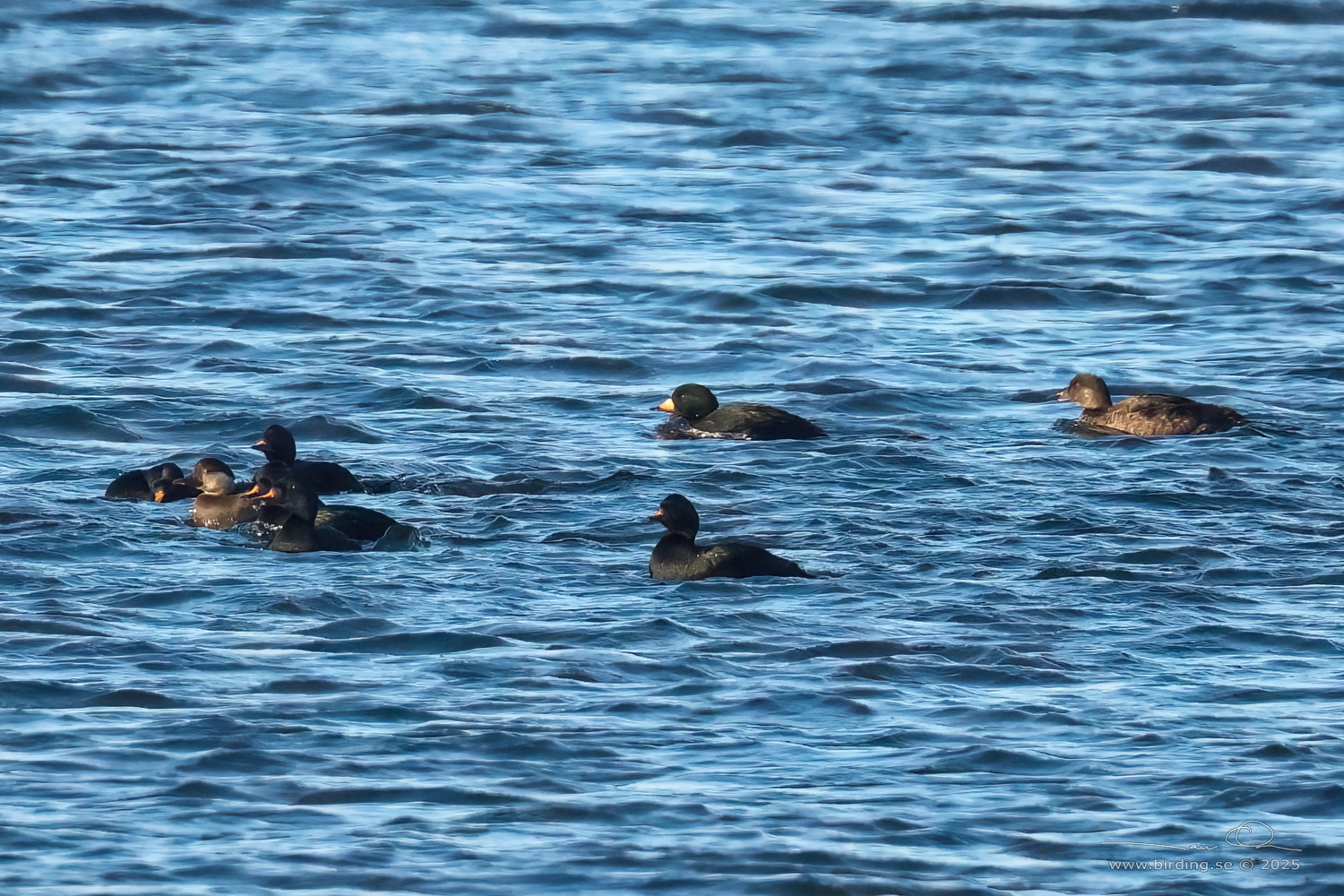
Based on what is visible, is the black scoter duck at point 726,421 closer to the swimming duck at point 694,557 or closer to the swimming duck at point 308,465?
the swimming duck at point 308,465

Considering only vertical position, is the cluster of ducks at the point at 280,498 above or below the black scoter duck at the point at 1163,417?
above

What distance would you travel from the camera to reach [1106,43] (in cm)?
2923

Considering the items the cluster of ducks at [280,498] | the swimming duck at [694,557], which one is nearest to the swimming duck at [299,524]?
the cluster of ducks at [280,498]

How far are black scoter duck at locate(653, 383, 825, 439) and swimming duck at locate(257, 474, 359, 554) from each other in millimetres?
3156

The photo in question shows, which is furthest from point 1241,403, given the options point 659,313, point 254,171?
point 254,171

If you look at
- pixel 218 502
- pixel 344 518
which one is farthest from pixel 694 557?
pixel 218 502

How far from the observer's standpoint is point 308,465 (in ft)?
42.1

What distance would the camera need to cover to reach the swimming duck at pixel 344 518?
1177 cm

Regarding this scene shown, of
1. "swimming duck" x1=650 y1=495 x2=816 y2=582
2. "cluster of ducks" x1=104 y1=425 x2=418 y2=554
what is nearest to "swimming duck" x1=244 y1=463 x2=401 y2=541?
"cluster of ducks" x1=104 y1=425 x2=418 y2=554

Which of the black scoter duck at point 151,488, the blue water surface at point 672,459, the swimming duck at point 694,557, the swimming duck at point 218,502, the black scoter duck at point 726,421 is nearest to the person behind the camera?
the blue water surface at point 672,459

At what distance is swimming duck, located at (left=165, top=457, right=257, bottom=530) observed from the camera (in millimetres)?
12188

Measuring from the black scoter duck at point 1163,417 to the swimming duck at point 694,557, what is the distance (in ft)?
12.5

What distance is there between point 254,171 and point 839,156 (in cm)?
576

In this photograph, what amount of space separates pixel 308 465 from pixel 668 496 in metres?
2.23
